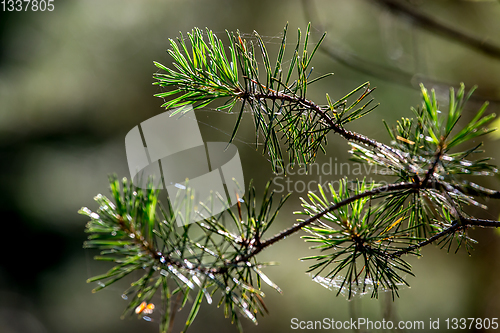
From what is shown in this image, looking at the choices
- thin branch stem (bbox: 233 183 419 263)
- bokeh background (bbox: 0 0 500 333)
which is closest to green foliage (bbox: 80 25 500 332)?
thin branch stem (bbox: 233 183 419 263)

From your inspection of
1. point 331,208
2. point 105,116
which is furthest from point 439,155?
point 105,116

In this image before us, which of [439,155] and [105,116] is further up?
[105,116]

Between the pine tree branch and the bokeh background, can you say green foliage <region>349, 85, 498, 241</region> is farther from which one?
the bokeh background

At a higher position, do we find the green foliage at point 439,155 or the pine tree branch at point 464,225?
the green foliage at point 439,155

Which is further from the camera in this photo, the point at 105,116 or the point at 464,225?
the point at 105,116

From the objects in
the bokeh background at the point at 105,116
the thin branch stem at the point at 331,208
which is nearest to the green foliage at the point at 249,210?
the thin branch stem at the point at 331,208

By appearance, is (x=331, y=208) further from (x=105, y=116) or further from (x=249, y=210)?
(x=105, y=116)

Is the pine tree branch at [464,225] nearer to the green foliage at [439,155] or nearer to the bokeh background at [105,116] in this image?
the green foliage at [439,155]

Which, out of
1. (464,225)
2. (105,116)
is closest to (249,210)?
(464,225)
